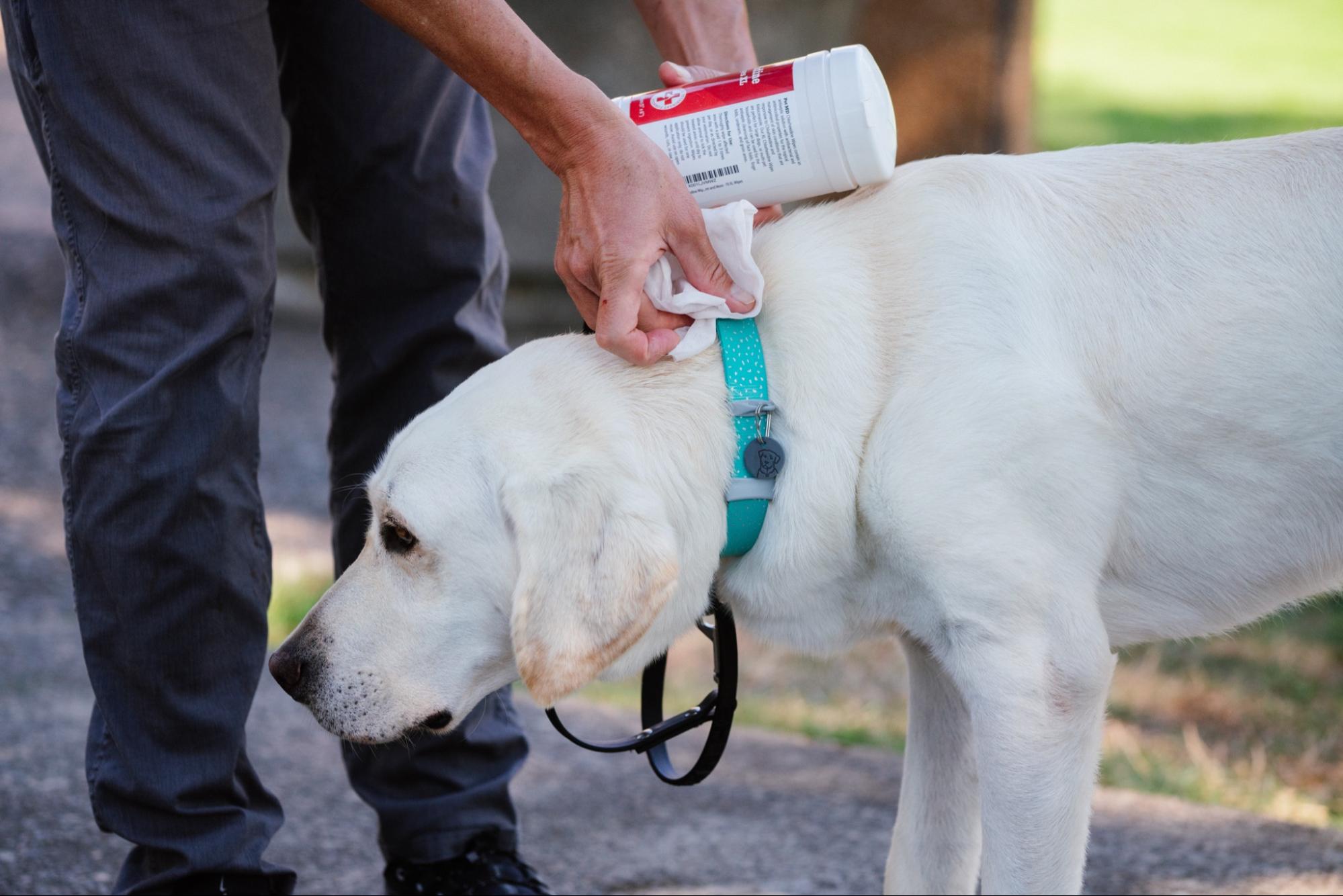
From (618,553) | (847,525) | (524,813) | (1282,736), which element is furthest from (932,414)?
(1282,736)

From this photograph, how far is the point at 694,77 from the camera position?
2.50 meters

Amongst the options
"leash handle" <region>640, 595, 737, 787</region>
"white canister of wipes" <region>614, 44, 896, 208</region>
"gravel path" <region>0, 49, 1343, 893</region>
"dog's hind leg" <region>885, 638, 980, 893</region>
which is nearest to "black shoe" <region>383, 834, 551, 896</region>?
"gravel path" <region>0, 49, 1343, 893</region>

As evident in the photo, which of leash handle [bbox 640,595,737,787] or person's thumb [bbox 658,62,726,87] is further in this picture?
person's thumb [bbox 658,62,726,87]

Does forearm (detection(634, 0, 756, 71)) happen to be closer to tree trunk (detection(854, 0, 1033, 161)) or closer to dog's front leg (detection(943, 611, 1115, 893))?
dog's front leg (detection(943, 611, 1115, 893))

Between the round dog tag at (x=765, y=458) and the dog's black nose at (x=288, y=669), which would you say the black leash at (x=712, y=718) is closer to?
the round dog tag at (x=765, y=458)

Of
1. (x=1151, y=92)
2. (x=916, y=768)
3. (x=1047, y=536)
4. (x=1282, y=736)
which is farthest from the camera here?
(x=1151, y=92)

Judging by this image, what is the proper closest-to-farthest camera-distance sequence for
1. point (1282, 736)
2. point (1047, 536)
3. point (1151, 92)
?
point (1047, 536)
point (1282, 736)
point (1151, 92)

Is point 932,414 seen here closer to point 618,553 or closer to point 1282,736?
point 618,553

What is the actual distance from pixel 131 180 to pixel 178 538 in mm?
585

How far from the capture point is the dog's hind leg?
7.76 ft

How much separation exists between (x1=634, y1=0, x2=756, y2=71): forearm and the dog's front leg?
52.1 inches

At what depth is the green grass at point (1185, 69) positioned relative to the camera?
12180 mm

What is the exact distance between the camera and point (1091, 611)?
192 cm

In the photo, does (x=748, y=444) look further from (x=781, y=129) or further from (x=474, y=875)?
(x=474, y=875)
